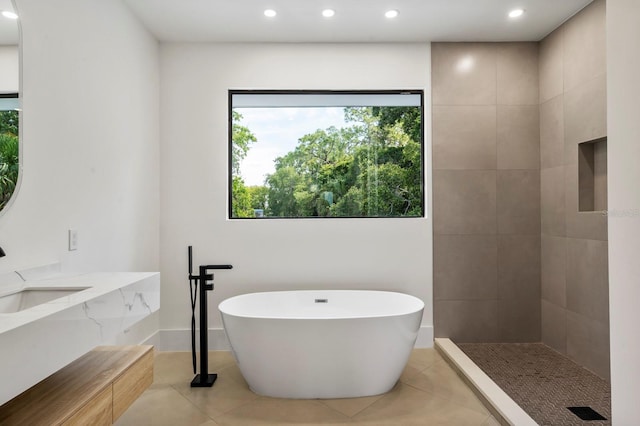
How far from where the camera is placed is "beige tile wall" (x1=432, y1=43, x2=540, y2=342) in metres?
3.50

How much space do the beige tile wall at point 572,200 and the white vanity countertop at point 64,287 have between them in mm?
2922

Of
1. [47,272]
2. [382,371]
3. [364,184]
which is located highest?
[364,184]

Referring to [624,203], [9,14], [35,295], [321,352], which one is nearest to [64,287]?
[35,295]

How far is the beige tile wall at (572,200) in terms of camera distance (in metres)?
2.77

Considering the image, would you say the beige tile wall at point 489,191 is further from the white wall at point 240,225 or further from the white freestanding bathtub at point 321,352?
the white freestanding bathtub at point 321,352

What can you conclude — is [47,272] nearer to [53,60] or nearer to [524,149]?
[53,60]

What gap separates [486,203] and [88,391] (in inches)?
126

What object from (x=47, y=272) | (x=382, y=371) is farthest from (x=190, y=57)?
(x=382, y=371)

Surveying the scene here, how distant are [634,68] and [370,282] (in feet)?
7.91

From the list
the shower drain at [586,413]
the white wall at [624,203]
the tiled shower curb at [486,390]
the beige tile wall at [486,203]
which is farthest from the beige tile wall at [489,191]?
the white wall at [624,203]

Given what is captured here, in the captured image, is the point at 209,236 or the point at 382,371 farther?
the point at 209,236

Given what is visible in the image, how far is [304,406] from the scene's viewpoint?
2436 mm

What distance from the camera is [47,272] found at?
1990 millimetres

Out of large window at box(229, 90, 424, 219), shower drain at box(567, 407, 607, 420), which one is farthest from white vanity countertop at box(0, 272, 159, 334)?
shower drain at box(567, 407, 607, 420)
